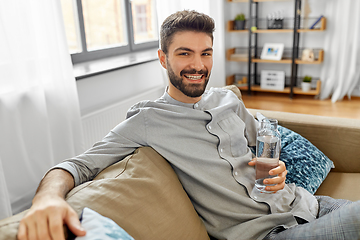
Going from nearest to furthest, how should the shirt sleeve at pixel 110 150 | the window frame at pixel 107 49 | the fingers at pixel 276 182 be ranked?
1. the shirt sleeve at pixel 110 150
2. the fingers at pixel 276 182
3. the window frame at pixel 107 49

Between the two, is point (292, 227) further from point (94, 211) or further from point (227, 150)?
point (94, 211)

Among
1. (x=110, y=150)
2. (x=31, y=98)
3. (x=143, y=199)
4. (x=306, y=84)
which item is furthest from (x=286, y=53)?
(x=143, y=199)

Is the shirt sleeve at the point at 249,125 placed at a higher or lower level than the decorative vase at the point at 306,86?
higher

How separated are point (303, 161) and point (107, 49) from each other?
216 cm

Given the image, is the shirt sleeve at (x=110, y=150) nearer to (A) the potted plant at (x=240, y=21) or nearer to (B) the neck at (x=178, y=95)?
(B) the neck at (x=178, y=95)

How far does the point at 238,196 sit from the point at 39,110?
1327 millimetres

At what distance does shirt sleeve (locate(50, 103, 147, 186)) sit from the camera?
40.6 inches

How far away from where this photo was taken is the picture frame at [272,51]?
4.32 metres

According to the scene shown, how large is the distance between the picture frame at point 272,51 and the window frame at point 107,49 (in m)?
1.56

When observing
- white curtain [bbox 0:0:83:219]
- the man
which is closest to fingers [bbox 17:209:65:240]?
the man

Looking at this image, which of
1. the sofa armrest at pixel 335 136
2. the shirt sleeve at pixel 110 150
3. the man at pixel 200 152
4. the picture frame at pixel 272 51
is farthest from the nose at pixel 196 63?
the picture frame at pixel 272 51

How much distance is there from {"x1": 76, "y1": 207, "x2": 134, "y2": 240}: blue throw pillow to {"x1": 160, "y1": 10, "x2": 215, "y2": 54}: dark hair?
0.74 m

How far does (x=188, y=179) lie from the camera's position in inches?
46.4

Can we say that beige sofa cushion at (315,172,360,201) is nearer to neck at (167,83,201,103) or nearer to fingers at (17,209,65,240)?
neck at (167,83,201,103)
